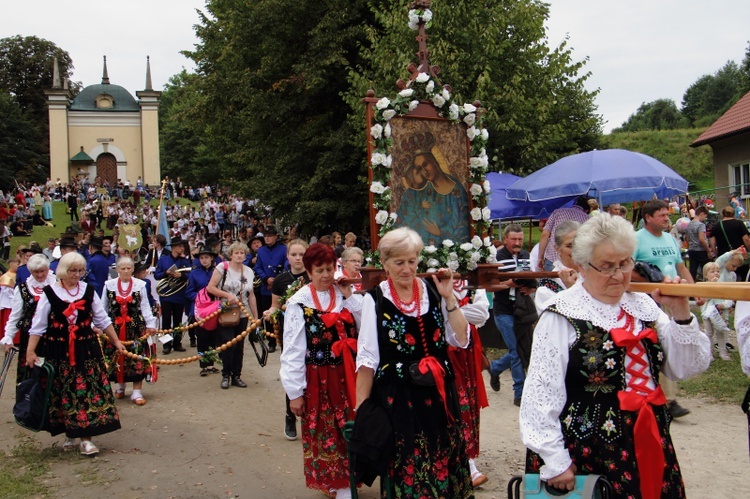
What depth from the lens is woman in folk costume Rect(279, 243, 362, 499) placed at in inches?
223

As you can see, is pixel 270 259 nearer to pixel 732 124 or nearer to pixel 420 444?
pixel 420 444

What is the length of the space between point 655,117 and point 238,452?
69.4 metres

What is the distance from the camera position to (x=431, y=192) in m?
6.00

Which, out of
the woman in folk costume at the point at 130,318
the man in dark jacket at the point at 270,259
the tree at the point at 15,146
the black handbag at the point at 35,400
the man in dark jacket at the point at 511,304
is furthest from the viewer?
the tree at the point at 15,146

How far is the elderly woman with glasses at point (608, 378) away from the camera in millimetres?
3070

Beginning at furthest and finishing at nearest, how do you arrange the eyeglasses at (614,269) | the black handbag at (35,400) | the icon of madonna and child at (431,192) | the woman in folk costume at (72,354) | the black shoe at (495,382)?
1. the black shoe at (495,382)
2. the woman in folk costume at (72,354)
3. the black handbag at (35,400)
4. the icon of madonna and child at (431,192)
5. the eyeglasses at (614,269)

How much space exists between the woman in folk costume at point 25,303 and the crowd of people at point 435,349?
0.9 inches

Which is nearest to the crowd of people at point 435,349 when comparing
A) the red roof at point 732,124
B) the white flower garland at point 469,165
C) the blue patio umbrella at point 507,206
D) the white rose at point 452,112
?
the white flower garland at point 469,165

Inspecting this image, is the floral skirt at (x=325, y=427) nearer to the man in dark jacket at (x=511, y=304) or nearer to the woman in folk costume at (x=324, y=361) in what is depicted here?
the woman in folk costume at (x=324, y=361)

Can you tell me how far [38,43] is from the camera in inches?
2697

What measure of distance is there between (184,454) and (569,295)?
526cm

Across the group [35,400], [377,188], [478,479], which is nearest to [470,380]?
[478,479]

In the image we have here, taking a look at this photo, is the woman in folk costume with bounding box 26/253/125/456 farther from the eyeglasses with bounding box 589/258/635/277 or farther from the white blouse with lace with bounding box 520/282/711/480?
the eyeglasses with bounding box 589/258/635/277

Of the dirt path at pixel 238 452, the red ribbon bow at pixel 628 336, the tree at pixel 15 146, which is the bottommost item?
the dirt path at pixel 238 452
